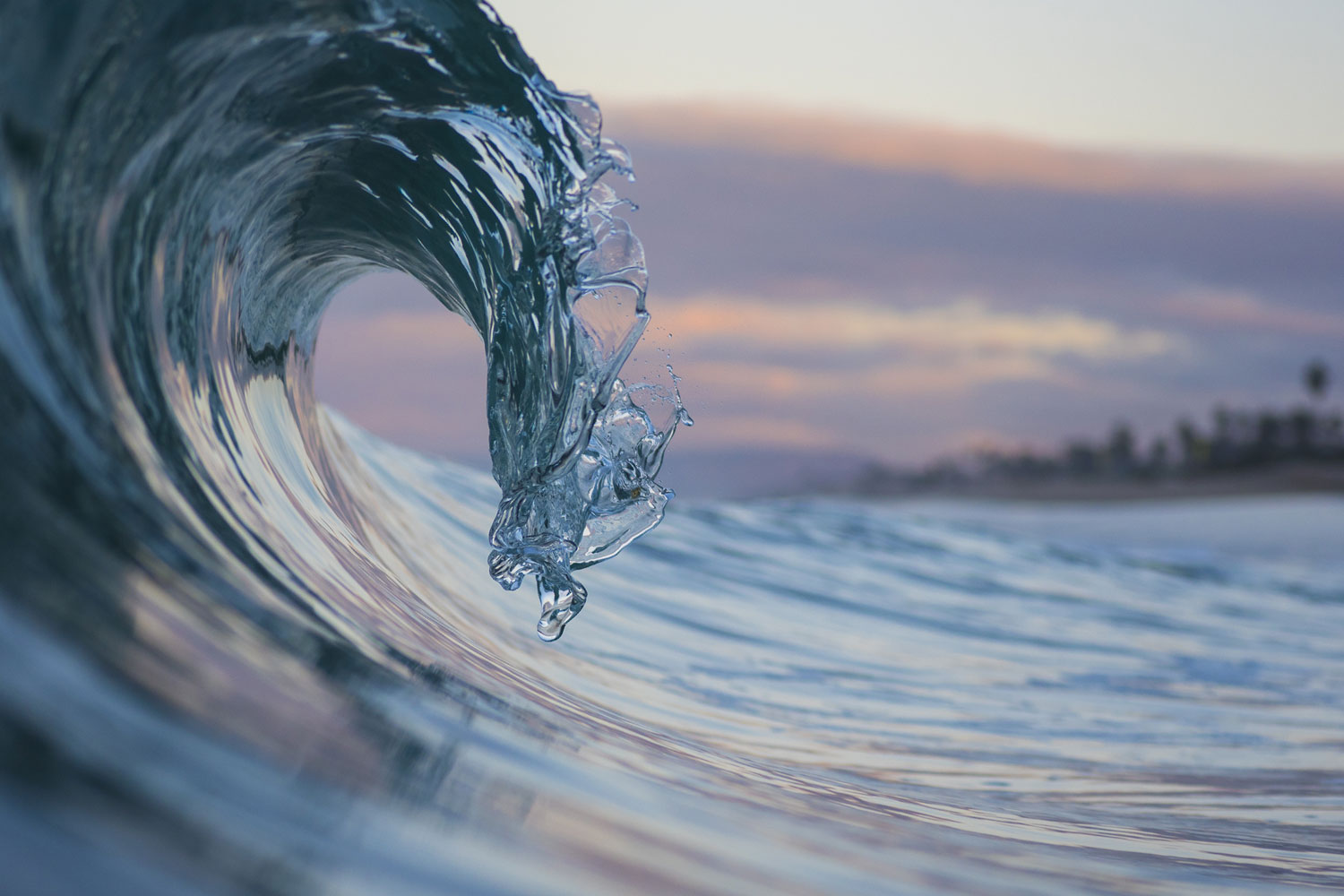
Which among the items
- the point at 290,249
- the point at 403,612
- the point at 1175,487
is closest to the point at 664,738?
the point at 403,612

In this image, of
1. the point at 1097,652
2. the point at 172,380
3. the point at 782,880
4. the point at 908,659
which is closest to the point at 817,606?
the point at 908,659

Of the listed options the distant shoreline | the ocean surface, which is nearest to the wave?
the ocean surface

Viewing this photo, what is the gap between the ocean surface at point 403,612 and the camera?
73cm

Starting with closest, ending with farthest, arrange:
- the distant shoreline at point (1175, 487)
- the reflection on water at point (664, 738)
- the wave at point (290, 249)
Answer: the reflection on water at point (664, 738)
the wave at point (290, 249)
the distant shoreline at point (1175, 487)

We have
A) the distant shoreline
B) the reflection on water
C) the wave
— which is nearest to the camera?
the reflection on water

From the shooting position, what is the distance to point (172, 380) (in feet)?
4.59

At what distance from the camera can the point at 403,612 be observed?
5.43 ft

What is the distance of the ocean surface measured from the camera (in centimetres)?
73

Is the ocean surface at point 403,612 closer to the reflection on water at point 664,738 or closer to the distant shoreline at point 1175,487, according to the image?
the reflection on water at point 664,738

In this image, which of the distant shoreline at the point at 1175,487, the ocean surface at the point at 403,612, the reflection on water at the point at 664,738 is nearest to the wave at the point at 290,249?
the ocean surface at the point at 403,612

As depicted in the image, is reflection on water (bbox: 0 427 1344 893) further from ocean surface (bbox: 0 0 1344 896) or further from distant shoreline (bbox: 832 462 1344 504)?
distant shoreline (bbox: 832 462 1344 504)

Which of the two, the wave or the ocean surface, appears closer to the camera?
the ocean surface

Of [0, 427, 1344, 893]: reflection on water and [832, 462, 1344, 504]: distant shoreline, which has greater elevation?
[832, 462, 1344, 504]: distant shoreline

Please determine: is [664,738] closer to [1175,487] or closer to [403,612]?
[403,612]
